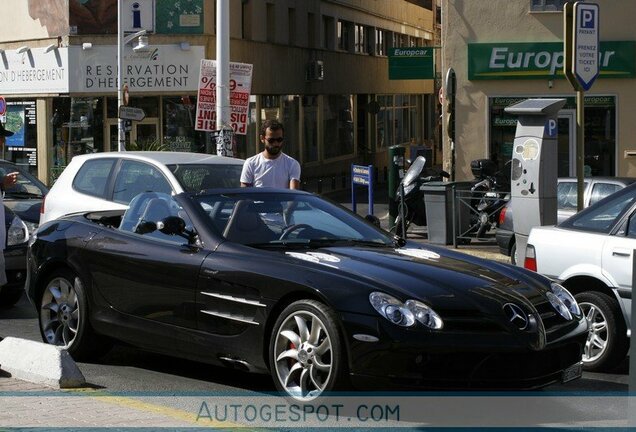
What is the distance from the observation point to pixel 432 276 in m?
7.25

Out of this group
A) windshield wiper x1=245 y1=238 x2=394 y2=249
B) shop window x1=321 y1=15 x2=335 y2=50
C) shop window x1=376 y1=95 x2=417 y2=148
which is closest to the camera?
windshield wiper x1=245 y1=238 x2=394 y2=249

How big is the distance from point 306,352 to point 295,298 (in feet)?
1.22

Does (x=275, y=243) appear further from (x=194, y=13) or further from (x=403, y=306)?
(x=194, y=13)

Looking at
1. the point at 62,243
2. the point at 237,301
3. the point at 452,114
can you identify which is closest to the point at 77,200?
the point at 62,243

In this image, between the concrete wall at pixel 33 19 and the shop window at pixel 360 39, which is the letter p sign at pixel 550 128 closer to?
the concrete wall at pixel 33 19

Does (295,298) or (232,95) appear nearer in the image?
(295,298)

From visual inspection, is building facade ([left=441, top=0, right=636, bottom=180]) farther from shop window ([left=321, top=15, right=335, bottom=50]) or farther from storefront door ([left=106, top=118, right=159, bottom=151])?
shop window ([left=321, top=15, right=335, bottom=50])

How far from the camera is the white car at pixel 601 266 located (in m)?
8.83

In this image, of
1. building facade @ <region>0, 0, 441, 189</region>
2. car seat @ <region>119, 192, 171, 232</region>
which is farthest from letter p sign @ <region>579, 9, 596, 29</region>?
building facade @ <region>0, 0, 441, 189</region>

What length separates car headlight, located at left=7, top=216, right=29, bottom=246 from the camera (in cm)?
1303

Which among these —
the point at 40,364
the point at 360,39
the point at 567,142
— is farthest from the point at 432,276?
the point at 360,39

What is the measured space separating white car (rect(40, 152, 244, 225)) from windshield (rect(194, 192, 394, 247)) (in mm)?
3492

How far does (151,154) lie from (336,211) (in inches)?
169

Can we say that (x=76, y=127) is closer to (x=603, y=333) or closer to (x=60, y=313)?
(x=60, y=313)
